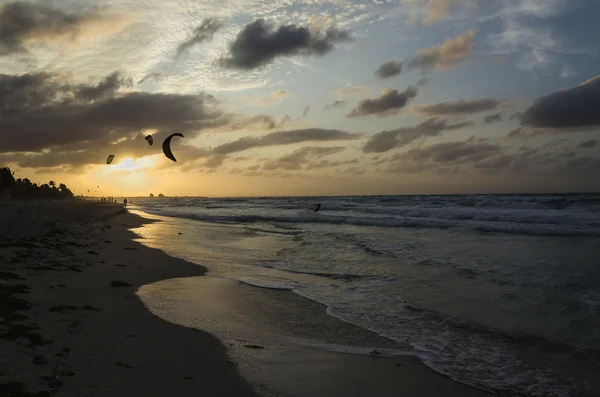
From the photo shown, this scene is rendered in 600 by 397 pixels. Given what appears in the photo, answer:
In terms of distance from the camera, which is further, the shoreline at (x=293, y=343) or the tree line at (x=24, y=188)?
the tree line at (x=24, y=188)

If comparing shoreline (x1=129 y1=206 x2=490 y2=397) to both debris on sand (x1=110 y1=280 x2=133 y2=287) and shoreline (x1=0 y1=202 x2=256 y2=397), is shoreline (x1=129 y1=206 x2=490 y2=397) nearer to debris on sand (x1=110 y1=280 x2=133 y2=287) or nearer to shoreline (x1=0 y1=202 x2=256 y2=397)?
shoreline (x1=0 y1=202 x2=256 y2=397)

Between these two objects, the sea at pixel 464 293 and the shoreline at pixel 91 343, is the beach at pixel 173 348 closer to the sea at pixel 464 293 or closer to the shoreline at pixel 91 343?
the shoreline at pixel 91 343

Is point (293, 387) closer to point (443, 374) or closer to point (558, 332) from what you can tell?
point (443, 374)

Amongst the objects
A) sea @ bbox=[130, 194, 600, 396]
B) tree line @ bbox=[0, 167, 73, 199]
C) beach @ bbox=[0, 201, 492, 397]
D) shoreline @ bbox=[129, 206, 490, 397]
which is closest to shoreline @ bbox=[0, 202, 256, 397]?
beach @ bbox=[0, 201, 492, 397]

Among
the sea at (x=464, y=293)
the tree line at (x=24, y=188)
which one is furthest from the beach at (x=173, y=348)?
the tree line at (x=24, y=188)

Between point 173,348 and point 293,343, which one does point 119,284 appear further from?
point 293,343

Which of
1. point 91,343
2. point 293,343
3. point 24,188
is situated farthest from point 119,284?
point 24,188

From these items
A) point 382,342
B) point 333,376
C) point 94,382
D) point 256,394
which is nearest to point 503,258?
point 382,342

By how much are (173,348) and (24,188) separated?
7822 cm

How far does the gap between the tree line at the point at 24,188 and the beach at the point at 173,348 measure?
59.9 metres

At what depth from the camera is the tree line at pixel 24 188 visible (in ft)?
208

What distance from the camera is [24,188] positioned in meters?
70.5

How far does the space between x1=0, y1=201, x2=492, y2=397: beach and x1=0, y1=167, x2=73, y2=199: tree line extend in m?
59.9

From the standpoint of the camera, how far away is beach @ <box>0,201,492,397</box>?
464 cm
